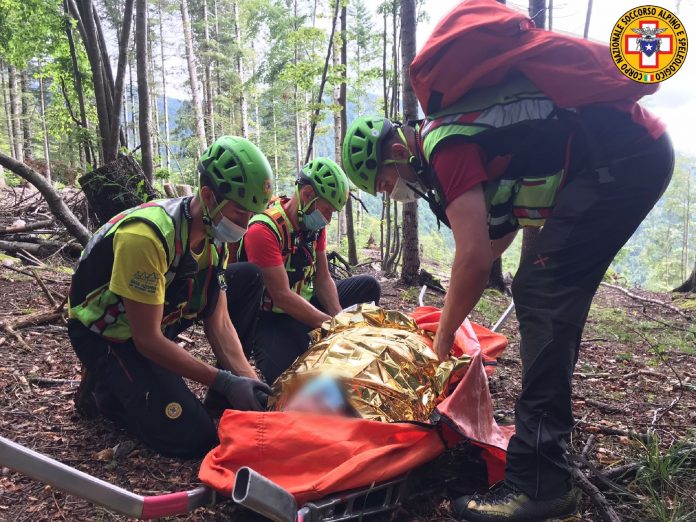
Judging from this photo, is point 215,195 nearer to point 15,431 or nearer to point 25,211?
point 15,431

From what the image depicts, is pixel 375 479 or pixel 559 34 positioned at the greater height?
pixel 559 34

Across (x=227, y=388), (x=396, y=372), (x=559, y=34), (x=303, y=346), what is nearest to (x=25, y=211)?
(x=303, y=346)

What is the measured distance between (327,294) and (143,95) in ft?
14.9

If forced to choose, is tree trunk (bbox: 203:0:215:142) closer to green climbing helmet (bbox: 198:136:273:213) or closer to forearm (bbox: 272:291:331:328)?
forearm (bbox: 272:291:331:328)

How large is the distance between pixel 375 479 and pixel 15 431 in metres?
2.24

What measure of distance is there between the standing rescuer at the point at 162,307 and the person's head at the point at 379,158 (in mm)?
531

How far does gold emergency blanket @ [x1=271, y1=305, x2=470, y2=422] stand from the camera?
2.33m

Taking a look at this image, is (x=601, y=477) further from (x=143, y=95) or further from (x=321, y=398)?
(x=143, y=95)

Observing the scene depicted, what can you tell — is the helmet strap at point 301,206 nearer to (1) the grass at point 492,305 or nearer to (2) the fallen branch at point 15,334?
(2) the fallen branch at point 15,334

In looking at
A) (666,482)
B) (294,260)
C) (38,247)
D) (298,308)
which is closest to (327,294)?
(294,260)

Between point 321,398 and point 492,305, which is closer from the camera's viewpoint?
point 321,398

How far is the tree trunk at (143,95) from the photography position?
21.9 feet

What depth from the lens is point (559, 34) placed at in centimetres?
200

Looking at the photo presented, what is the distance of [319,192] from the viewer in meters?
3.88
